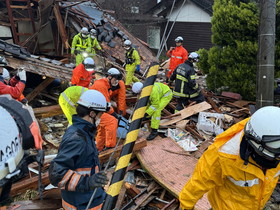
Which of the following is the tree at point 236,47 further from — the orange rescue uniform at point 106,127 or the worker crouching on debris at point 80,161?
the worker crouching on debris at point 80,161

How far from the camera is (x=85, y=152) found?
2676 millimetres

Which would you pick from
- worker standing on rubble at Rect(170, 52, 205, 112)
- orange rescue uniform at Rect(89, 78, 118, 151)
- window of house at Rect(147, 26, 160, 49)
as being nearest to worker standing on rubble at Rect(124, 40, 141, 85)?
worker standing on rubble at Rect(170, 52, 205, 112)

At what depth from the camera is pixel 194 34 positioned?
61.9ft

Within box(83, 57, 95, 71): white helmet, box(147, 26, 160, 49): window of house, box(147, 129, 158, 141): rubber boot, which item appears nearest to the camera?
box(147, 129, 158, 141): rubber boot

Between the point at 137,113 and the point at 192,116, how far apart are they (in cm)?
561

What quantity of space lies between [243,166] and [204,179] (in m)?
0.37

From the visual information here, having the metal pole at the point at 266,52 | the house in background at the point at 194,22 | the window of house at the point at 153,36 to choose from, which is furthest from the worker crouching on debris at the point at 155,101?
the window of house at the point at 153,36


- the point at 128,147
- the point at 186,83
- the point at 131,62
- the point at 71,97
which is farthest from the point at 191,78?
the point at 128,147

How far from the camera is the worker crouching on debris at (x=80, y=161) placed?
8.31 feet

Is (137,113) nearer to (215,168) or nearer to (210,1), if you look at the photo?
(215,168)

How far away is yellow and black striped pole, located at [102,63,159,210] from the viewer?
1.75 m

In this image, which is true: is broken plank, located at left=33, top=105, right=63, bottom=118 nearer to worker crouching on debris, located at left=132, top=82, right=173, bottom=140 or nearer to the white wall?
worker crouching on debris, located at left=132, top=82, right=173, bottom=140

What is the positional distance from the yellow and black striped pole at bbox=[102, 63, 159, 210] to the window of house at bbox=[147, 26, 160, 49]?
66.9 feet

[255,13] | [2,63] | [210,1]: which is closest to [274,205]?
[255,13]
